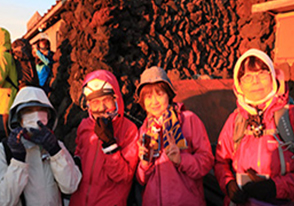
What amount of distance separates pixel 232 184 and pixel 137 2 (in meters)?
4.55

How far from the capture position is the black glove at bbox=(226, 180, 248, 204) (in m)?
1.77

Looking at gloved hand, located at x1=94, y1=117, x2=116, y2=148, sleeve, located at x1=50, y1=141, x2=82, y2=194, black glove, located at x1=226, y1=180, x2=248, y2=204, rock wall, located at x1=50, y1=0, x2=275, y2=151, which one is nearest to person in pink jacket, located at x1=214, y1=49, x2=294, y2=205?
black glove, located at x1=226, y1=180, x2=248, y2=204

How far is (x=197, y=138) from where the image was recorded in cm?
203

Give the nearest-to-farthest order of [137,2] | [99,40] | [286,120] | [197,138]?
[286,120] → [197,138] → [99,40] → [137,2]

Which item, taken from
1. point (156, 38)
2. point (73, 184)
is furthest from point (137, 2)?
point (73, 184)

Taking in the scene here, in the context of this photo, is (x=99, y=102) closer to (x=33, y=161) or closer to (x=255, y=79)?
(x=33, y=161)

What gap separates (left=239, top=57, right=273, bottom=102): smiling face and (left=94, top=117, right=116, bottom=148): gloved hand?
1082 millimetres

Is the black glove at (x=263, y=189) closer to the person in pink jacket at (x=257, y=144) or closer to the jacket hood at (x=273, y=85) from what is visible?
the person in pink jacket at (x=257, y=144)

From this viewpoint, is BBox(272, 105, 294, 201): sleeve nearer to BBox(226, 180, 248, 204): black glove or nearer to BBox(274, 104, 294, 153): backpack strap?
BBox(274, 104, 294, 153): backpack strap

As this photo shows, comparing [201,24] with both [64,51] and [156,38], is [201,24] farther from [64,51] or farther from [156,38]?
[64,51]

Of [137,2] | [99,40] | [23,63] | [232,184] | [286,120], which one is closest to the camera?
[286,120]

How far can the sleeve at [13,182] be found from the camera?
1693 millimetres

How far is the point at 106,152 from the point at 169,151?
0.49 metres

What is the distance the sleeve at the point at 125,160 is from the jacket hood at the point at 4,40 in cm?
286
